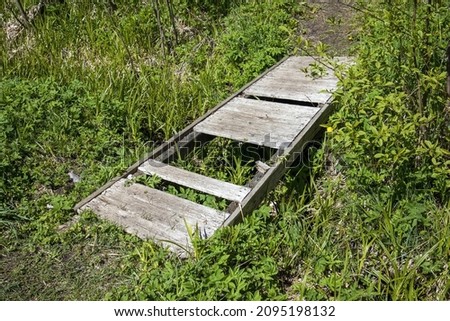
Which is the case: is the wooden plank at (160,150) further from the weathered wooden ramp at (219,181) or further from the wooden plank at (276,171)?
the wooden plank at (276,171)

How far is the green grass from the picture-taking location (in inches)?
131

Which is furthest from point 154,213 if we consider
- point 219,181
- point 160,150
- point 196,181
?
point 160,150

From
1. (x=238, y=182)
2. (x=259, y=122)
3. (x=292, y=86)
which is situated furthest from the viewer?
(x=292, y=86)

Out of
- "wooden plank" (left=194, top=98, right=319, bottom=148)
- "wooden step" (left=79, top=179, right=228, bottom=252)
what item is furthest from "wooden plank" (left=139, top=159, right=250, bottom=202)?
"wooden plank" (left=194, top=98, right=319, bottom=148)

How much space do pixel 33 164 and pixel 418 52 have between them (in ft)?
11.0

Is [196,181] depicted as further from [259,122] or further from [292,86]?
[292,86]

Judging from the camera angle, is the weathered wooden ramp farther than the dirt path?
No

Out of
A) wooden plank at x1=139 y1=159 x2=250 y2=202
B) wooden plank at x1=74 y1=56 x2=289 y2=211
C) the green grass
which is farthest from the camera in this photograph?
wooden plank at x1=74 y1=56 x2=289 y2=211

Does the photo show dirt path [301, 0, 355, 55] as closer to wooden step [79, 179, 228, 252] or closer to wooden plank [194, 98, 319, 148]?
wooden plank [194, 98, 319, 148]

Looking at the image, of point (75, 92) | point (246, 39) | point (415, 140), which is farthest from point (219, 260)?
point (246, 39)

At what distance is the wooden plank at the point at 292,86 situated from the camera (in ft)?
16.9

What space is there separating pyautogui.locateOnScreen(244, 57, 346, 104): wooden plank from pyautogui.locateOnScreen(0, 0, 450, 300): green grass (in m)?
0.33

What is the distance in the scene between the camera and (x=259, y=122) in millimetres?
4738

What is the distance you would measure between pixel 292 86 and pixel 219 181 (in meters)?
1.79
